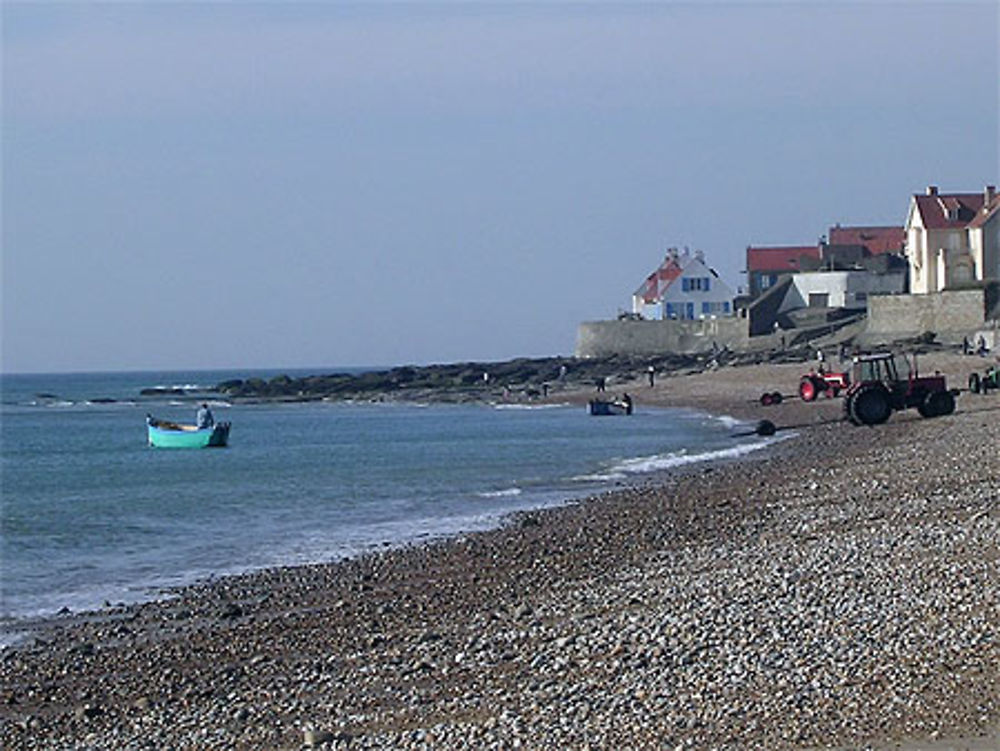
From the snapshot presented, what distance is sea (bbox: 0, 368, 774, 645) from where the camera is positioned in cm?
2091

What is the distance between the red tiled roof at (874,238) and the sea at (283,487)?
30905 millimetres

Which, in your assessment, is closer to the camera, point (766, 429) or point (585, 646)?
point (585, 646)

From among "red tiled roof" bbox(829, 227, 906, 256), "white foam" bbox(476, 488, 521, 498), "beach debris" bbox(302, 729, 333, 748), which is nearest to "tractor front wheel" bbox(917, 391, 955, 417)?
"white foam" bbox(476, 488, 521, 498)

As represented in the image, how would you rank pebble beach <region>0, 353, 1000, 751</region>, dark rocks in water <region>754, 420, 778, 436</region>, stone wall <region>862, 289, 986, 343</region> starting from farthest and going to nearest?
stone wall <region>862, 289, 986, 343</region>, dark rocks in water <region>754, 420, 778, 436</region>, pebble beach <region>0, 353, 1000, 751</region>

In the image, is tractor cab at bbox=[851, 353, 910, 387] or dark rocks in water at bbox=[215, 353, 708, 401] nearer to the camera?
tractor cab at bbox=[851, 353, 910, 387]

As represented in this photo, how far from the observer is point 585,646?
11.6 m

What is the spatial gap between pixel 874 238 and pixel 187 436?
168ft

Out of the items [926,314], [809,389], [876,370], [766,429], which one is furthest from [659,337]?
→ [876,370]

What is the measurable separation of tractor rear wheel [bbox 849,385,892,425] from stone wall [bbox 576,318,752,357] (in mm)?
43573

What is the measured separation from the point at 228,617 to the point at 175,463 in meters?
29.3

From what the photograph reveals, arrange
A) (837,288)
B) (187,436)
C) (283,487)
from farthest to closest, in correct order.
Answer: (837,288) < (187,436) < (283,487)

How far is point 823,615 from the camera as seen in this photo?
1172 cm

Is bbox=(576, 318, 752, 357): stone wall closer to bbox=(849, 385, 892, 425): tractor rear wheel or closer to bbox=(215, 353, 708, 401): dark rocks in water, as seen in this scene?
bbox=(215, 353, 708, 401): dark rocks in water

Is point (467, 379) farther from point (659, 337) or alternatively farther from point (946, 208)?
point (946, 208)
